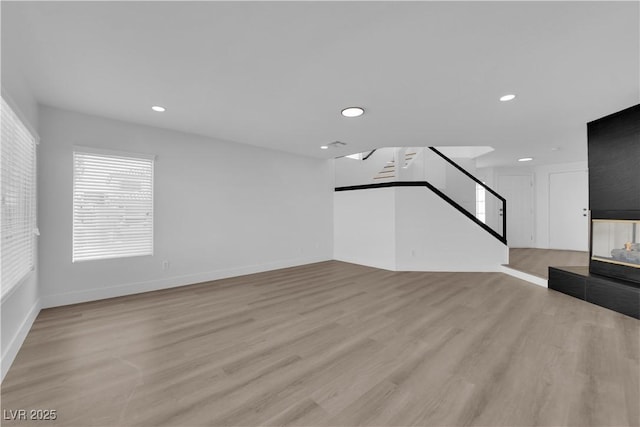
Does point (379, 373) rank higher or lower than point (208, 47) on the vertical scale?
lower

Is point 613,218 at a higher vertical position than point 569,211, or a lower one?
lower

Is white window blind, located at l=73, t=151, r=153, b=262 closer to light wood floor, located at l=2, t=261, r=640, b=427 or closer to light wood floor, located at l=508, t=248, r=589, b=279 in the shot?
light wood floor, located at l=2, t=261, r=640, b=427

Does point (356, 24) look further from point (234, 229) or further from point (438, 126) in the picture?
point (234, 229)

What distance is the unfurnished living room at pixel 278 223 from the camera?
5.15 ft

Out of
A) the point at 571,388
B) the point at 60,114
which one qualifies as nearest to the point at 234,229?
the point at 60,114

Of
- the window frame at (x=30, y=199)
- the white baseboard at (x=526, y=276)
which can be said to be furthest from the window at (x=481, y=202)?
the window frame at (x=30, y=199)

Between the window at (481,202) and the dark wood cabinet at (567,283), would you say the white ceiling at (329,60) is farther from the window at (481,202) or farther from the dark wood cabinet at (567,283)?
the window at (481,202)

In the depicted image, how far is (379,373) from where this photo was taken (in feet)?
5.96

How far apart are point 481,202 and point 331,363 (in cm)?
696

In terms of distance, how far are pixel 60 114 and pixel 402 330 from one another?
15.1 ft

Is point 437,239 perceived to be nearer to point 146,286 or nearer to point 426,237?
point 426,237

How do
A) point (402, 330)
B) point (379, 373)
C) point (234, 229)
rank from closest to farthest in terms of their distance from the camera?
point (379, 373) → point (402, 330) → point (234, 229)

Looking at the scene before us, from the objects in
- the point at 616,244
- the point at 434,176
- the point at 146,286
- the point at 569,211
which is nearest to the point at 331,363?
the point at 146,286

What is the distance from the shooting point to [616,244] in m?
3.31
